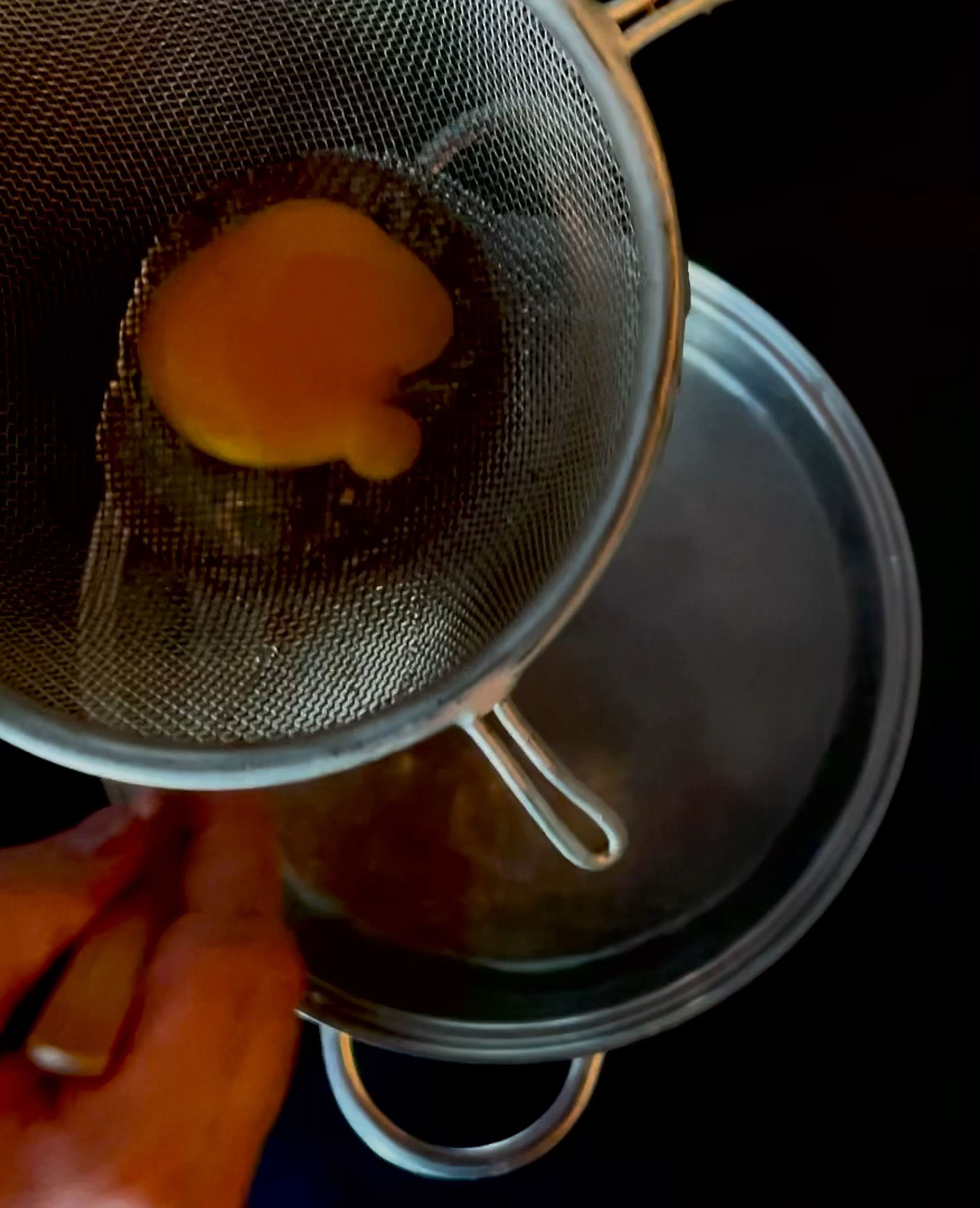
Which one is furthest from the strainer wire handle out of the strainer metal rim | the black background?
the black background

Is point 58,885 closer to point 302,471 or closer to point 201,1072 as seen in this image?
point 201,1072

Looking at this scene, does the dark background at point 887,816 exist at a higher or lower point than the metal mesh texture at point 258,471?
lower

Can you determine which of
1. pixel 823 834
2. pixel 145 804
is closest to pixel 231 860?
pixel 145 804

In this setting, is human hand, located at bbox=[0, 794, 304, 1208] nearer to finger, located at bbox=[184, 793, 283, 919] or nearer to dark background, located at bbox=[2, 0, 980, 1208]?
finger, located at bbox=[184, 793, 283, 919]

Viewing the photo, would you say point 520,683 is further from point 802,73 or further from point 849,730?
point 802,73

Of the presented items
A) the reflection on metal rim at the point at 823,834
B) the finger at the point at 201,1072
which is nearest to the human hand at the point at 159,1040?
the finger at the point at 201,1072

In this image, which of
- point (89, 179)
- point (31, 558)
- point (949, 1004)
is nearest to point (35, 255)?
point (89, 179)

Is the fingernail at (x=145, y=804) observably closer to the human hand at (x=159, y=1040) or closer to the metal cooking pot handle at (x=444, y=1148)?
the human hand at (x=159, y=1040)
